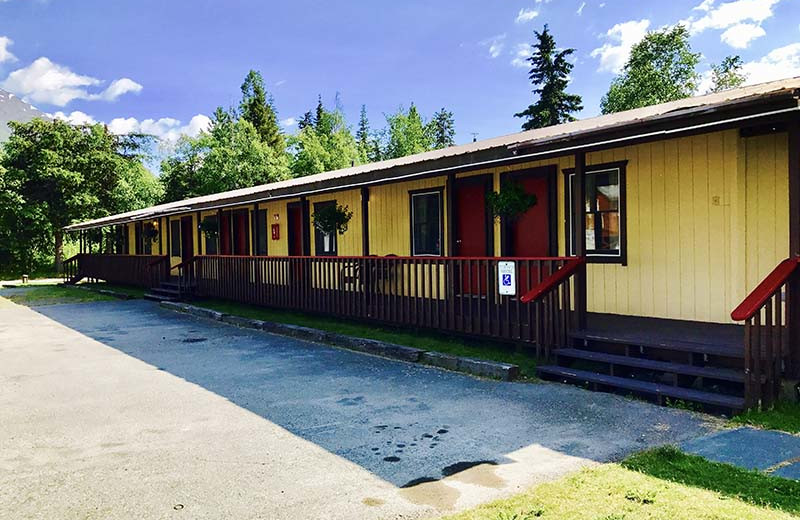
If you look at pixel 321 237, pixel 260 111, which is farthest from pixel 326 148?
pixel 321 237

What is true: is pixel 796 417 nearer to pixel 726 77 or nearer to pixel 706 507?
pixel 706 507

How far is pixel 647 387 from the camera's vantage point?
5605mm

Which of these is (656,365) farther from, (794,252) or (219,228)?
(219,228)

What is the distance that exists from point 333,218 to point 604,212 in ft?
20.1

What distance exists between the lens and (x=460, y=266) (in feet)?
27.3

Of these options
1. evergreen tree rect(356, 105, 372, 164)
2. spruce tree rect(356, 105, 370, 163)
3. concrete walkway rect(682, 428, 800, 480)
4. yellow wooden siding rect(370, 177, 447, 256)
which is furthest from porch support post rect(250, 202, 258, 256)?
spruce tree rect(356, 105, 370, 163)

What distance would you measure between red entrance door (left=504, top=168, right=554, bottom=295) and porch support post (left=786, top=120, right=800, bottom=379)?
3.68m

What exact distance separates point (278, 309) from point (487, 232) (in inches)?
232

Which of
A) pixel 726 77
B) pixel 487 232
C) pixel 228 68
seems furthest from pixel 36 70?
pixel 487 232

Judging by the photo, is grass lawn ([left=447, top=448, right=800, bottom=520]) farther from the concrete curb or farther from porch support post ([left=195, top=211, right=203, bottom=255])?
porch support post ([left=195, top=211, right=203, bottom=255])

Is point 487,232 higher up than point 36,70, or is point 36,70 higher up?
point 36,70

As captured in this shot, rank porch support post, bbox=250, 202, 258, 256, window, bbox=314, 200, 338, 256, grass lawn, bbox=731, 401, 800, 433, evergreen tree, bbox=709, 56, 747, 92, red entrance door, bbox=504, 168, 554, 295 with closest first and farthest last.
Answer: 1. grass lawn, bbox=731, 401, 800, 433
2. red entrance door, bbox=504, 168, 554, 295
3. window, bbox=314, 200, 338, 256
4. porch support post, bbox=250, 202, 258, 256
5. evergreen tree, bbox=709, 56, 747, 92

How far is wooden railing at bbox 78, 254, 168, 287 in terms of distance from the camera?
19.2m

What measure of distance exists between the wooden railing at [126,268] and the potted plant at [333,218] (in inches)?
319
